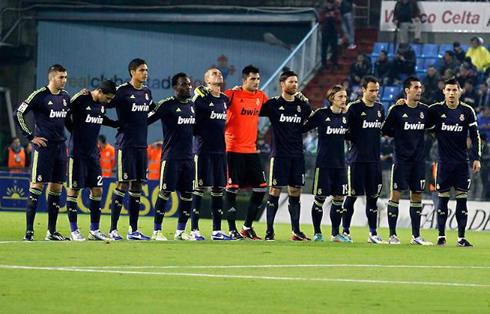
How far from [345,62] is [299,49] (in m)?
1.94

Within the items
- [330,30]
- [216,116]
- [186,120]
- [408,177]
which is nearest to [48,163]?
[186,120]

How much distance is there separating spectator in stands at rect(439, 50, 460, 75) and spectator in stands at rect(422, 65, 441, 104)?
0.51 metres

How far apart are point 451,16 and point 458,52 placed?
6.73 feet

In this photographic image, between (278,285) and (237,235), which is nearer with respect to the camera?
(278,285)

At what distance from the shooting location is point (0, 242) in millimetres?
14852

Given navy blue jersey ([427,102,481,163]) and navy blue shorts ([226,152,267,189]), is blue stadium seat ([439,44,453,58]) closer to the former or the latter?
navy blue jersey ([427,102,481,163])

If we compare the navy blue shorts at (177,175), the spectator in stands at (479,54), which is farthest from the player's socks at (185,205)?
the spectator in stands at (479,54)

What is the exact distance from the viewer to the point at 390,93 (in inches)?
1227

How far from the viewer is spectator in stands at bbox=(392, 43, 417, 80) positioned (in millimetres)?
31625

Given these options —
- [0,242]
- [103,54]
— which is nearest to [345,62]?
[103,54]

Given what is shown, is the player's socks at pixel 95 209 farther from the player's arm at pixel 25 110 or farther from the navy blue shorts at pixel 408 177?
the navy blue shorts at pixel 408 177

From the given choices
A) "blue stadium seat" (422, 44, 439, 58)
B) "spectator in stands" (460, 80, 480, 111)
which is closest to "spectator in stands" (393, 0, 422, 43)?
"blue stadium seat" (422, 44, 439, 58)

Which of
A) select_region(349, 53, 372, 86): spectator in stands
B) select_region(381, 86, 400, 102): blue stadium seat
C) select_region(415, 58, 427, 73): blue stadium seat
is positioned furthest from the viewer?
select_region(415, 58, 427, 73): blue stadium seat

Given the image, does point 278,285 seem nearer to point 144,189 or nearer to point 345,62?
point 144,189
